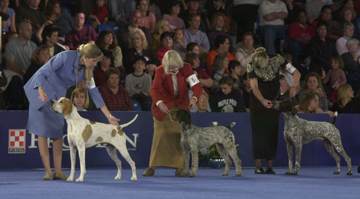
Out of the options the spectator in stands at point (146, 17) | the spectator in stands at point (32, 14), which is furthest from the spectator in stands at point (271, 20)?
the spectator in stands at point (32, 14)

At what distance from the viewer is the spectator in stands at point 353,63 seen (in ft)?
57.7

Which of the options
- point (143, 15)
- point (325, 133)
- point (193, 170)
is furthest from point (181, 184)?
point (143, 15)

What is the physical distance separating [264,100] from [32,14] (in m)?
4.86

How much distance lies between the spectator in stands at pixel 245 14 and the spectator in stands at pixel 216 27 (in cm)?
55

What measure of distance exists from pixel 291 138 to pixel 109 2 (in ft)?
18.1

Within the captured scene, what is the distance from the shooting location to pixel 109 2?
54.1 feet

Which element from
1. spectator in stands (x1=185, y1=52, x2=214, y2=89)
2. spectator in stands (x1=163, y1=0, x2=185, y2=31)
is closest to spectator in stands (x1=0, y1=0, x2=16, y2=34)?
spectator in stands (x1=185, y1=52, x2=214, y2=89)

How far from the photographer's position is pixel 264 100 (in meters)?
11.8

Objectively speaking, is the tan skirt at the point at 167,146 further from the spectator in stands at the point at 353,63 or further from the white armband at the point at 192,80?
the spectator in stands at the point at 353,63

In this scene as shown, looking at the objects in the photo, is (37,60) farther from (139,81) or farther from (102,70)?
(139,81)

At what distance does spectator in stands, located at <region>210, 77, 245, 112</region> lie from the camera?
14.4 m

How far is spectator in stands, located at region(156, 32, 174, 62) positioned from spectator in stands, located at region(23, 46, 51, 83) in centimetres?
257

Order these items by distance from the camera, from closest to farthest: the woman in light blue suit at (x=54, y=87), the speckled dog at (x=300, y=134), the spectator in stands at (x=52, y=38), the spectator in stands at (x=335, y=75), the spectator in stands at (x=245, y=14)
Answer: the woman in light blue suit at (x=54, y=87) < the speckled dog at (x=300, y=134) < the spectator in stands at (x=52, y=38) < the spectator in stands at (x=335, y=75) < the spectator in stands at (x=245, y=14)

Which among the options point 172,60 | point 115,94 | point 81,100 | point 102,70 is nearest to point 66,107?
point 172,60
